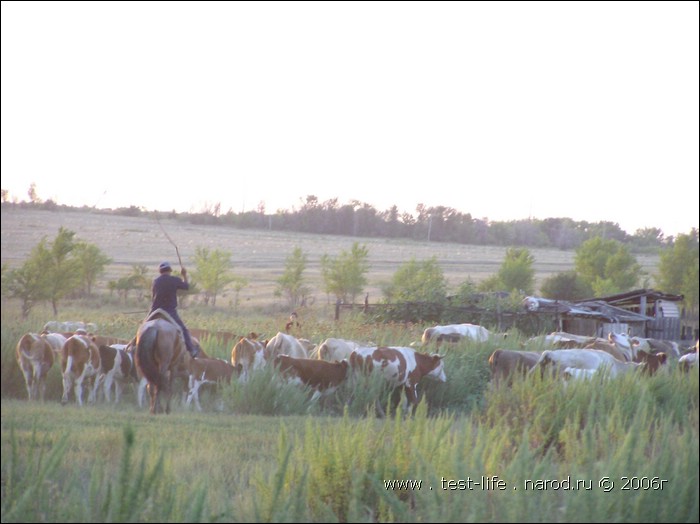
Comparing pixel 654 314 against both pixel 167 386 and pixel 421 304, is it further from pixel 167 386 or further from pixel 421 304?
pixel 167 386

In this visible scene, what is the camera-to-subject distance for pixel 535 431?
7.85 meters

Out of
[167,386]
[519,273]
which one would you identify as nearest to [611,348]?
[167,386]

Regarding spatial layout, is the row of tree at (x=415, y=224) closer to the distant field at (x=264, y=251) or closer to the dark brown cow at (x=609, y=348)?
the distant field at (x=264, y=251)

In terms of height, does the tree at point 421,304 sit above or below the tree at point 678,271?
below

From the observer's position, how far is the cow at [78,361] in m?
13.0

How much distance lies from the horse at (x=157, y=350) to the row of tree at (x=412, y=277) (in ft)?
5.68

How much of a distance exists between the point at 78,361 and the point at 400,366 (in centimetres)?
556

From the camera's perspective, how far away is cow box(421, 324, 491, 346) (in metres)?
20.9

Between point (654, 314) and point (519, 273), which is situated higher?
point (519, 273)

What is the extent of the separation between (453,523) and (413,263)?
42685mm

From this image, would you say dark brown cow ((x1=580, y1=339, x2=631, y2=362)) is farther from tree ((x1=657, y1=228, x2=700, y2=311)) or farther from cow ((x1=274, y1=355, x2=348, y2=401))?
→ cow ((x1=274, y1=355, x2=348, y2=401))

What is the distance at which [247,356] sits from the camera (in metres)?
15.0

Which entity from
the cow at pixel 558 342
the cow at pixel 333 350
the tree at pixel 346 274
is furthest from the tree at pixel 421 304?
the tree at pixel 346 274

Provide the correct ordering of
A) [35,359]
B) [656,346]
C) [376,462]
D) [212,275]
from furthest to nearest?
[212,275] < [656,346] < [35,359] < [376,462]
